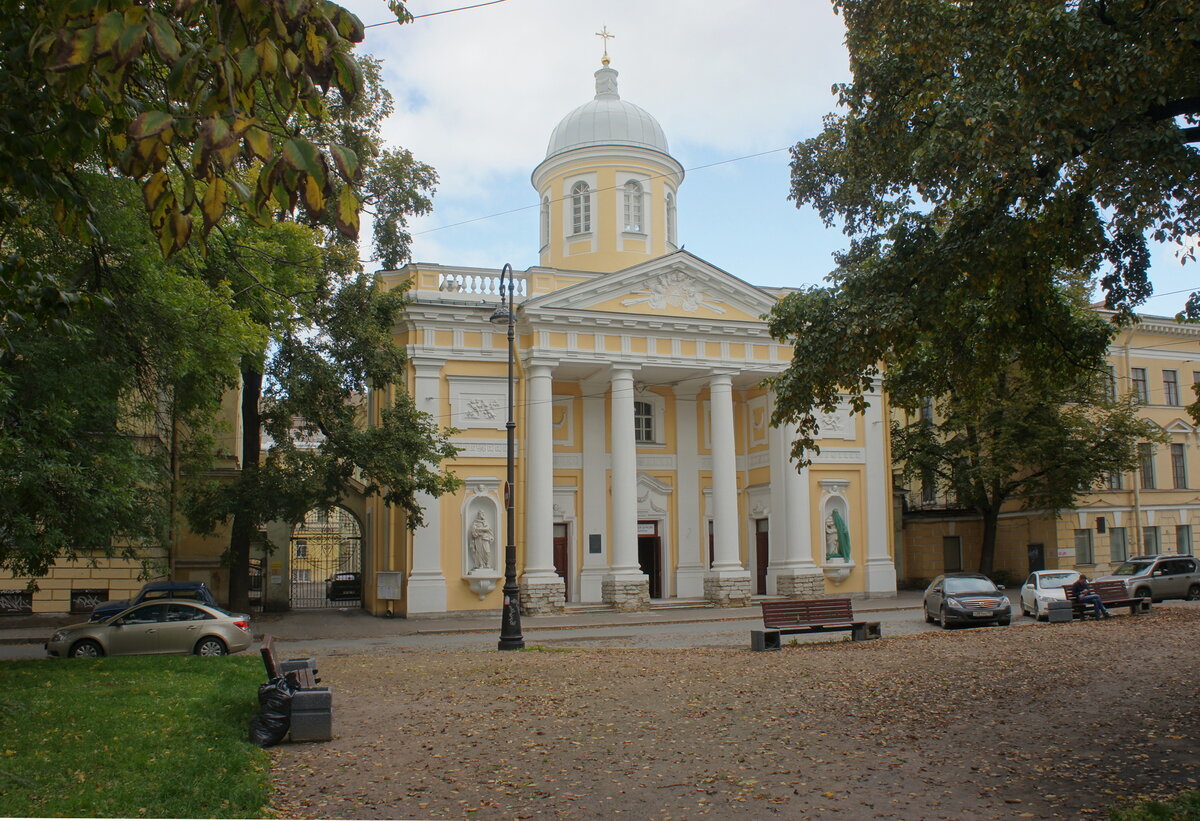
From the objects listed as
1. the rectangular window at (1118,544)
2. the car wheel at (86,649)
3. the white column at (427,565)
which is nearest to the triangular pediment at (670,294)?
the white column at (427,565)

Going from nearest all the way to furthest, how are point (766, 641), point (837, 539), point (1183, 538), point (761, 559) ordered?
1. point (766, 641)
2. point (837, 539)
3. point (761, 559)
4. point (1183, 538)

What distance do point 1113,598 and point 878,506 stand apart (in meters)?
13.3

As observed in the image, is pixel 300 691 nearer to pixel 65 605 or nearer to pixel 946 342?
pixel 946 342

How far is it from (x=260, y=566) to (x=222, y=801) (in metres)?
31.4

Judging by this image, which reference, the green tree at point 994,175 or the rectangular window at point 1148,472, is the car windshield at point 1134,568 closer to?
the rectangular window at point 1148,472

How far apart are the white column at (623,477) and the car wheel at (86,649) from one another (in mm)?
16889

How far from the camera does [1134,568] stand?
3059 cm

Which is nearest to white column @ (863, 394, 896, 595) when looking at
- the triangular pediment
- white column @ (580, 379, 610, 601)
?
the triangular pediment

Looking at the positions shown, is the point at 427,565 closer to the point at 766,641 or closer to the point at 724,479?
the point at 724,479

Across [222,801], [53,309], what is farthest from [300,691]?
[53,309]

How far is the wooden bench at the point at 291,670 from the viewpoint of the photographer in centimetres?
1057

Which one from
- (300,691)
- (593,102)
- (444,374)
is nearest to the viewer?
(300,691)

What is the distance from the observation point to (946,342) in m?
12.3

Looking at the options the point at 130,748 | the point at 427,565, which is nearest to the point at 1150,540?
the point at 427,565
